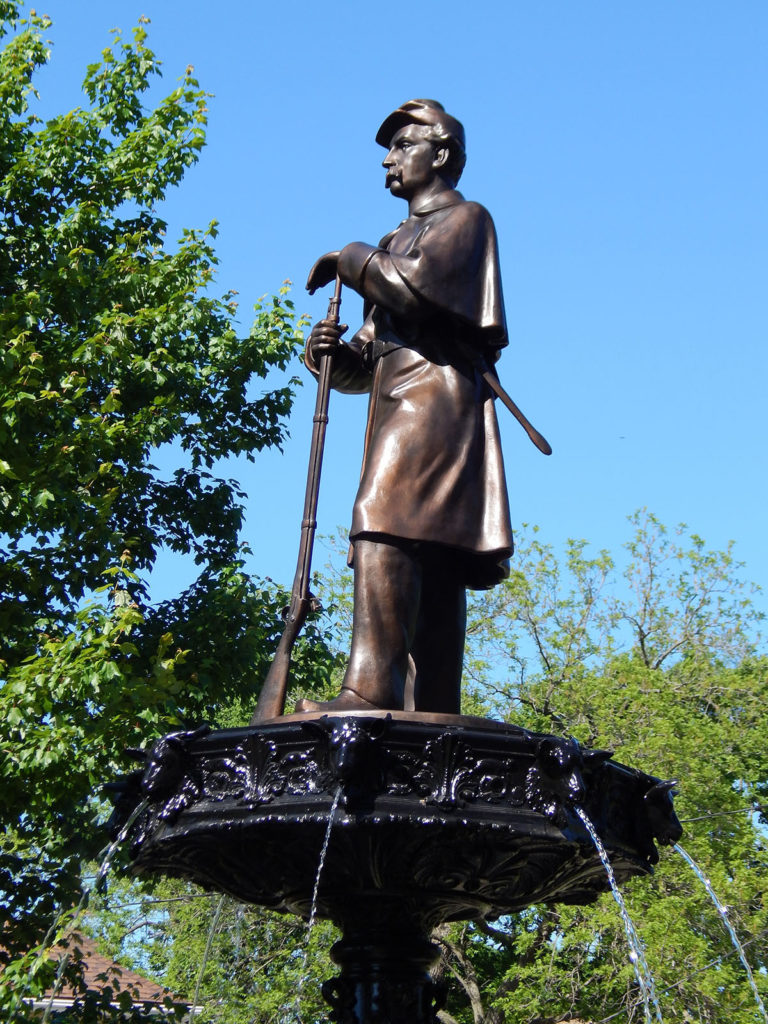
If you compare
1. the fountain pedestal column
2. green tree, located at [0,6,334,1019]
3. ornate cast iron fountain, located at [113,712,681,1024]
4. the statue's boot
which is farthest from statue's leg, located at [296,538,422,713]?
green tree, located at [0,6,334,1019]

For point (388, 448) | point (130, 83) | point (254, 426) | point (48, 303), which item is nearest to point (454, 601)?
point (388, 448)

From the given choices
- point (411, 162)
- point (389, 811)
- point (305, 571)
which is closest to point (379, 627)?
point (305, 571)

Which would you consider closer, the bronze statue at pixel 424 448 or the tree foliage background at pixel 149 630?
the bronze statue at pixel 424 448

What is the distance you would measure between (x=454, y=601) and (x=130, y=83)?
10.5m

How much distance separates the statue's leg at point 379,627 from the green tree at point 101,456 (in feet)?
15.2

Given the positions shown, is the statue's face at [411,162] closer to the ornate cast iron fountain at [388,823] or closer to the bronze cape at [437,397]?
the bronze cape at [437,397]

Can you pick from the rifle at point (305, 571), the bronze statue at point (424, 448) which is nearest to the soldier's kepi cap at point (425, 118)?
the bronze statue at point (424, 448)

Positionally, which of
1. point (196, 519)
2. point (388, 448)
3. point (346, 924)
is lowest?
point (346, 924)

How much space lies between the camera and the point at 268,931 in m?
18.7

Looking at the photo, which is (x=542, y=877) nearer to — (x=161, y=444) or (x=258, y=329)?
(x=161, y=444)

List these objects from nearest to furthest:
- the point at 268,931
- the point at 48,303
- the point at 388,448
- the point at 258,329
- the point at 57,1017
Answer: the point at 388,448 < the point at 57,1017 < the point at 48,303 < the point at 258,329 < the point at 268,931

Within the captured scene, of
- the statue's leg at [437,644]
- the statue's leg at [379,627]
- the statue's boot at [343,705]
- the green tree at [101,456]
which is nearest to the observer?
the statue's boot at [343,705]

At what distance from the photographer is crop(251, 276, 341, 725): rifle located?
17.2ft

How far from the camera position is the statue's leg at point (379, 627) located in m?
5.02
